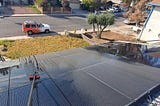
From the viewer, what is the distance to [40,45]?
21.4 meters

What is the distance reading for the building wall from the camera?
23977 mm

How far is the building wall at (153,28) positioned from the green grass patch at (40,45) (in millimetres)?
8927

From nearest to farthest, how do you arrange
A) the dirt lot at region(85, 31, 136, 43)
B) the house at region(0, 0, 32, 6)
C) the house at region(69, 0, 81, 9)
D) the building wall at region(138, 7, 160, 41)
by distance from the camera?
the building wall at region(138, 7, 160, 41)
the dirt lot at region(85, 31, 136, 43)
the house at region(0, 0, 32, 6)
the house at region(69, 0, 81, 9)

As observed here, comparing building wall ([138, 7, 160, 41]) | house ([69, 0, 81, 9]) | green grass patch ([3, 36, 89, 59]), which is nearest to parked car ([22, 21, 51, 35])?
green grass patch ([3, 36, 89, 59])

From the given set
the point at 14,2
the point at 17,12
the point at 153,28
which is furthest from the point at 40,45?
the point at 14,2

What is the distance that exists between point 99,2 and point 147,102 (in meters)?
44.1

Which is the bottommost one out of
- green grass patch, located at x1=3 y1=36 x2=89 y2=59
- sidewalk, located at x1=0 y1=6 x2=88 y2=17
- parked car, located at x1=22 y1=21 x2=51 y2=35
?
green grass patch, located at x1=3 y1=36 x2=89 y2=59

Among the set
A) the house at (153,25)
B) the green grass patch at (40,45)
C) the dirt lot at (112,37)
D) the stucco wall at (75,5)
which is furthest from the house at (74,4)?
the house at (153,25)

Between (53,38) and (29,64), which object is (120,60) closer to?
(29,64)

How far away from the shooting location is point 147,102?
582cm

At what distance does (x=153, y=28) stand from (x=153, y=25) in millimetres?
404

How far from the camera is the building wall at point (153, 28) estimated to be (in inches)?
944

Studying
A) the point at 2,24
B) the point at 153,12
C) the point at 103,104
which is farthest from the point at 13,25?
the point at 103,104

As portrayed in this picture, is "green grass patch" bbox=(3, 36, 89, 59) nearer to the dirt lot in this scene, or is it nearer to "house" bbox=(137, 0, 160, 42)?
the dirt lot
